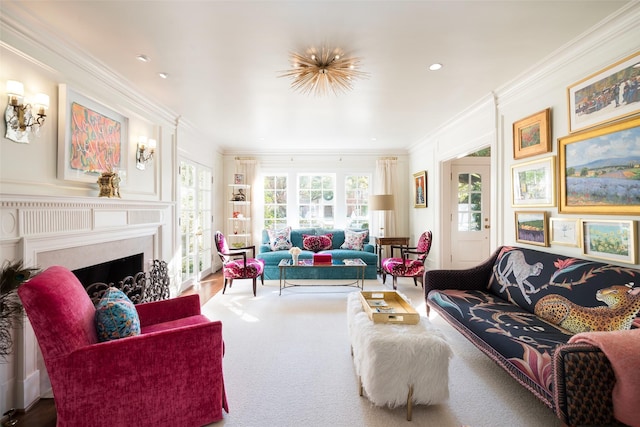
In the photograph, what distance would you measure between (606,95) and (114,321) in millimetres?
3522

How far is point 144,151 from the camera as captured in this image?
10.8ft

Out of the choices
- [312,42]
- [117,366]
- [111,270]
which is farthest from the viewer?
[111,270]

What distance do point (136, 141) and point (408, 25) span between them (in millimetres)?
3005

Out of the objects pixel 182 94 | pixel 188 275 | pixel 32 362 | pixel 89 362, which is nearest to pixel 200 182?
pixel 188 275

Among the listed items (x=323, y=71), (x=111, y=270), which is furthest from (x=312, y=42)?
(x=111, y=270)

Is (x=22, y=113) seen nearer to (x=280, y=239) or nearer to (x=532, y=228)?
(x=280, y=239)

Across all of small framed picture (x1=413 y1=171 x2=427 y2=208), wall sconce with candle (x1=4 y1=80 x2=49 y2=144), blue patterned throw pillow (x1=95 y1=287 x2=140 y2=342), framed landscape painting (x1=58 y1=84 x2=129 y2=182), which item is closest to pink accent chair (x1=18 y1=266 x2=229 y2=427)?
blue patterned throw pillow (x1=95 y1=287 x2=140 y2=342)

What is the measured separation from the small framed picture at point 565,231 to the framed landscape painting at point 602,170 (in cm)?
10

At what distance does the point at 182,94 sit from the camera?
3.25 m

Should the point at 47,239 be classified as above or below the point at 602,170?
below

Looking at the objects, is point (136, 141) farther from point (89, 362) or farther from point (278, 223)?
point (278, 223)

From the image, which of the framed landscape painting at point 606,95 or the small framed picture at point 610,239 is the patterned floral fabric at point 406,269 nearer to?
the small framed picture at point 610,239

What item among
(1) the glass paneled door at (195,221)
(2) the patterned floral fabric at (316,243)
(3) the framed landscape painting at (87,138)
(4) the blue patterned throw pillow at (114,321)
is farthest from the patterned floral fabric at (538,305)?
(1) the glass paneled door at (195,221)

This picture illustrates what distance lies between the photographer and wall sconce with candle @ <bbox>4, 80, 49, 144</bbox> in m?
1.79
